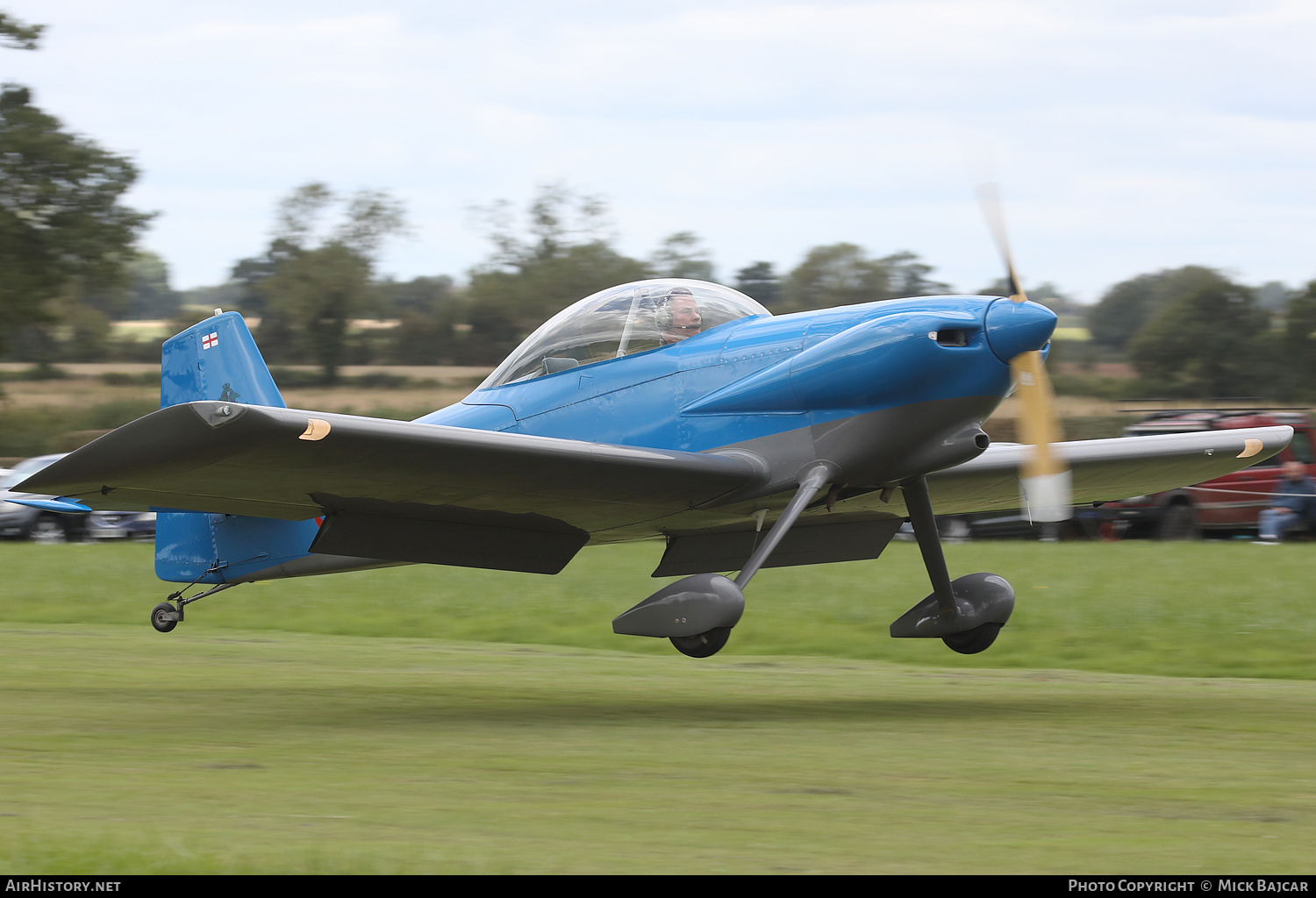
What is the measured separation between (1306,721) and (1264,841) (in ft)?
13.2

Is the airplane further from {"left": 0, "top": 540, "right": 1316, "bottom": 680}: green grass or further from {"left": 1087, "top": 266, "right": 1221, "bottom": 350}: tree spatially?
{"left": 1087, "top": 266, "right": 1221, "bottom": 350}: tree

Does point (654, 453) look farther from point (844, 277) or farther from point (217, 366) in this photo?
point (844, 277)

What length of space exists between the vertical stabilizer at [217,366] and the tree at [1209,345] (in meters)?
62.9

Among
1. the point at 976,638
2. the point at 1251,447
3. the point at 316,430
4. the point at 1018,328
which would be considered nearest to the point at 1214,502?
the point at 1251,447

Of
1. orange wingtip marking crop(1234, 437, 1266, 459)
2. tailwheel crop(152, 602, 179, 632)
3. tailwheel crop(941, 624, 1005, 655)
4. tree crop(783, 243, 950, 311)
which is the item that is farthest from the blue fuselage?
tree crop(783, 243, 950, 311)

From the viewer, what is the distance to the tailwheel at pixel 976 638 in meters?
9.43

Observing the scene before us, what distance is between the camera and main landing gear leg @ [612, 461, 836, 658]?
763 centimetres

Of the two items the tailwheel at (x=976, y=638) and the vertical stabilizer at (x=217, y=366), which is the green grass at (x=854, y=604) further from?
the vertical stabilizer at (x=217, y=366)

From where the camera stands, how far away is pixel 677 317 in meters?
9.32

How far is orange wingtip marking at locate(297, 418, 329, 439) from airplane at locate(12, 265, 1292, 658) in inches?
0.6

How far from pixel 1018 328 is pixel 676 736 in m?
3.30

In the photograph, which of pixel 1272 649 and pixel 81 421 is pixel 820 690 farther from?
pixel 81 421

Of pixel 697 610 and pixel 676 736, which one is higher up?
pixel 697 610
